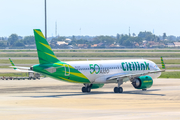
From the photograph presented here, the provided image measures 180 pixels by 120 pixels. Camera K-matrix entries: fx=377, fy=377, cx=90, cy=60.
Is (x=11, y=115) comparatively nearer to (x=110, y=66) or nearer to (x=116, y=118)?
(x=116, y=118)

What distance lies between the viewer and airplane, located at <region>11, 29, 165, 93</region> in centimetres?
4384

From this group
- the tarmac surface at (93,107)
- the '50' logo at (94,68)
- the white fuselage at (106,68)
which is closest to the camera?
the tarmac surface at (93,107)

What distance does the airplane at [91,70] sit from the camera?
43.8 m

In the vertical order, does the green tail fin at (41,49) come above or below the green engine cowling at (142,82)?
above

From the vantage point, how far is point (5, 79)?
67625 millimetres

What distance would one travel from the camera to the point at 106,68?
161 feet

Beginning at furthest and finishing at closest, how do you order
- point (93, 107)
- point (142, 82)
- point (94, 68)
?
point (142, 82), point (94, 68), point (93, 107)

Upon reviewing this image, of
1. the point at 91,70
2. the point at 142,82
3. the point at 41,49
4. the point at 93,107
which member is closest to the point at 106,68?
the point at 91,70

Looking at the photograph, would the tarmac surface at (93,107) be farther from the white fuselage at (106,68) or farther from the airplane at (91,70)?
the white fuselage at (106,68)

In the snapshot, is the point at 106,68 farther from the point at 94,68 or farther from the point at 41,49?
the point at 41,49

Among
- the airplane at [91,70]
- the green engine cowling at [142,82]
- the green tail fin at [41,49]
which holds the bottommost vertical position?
the green engine cowling at [142,82]

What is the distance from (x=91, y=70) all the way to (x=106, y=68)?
2551mm

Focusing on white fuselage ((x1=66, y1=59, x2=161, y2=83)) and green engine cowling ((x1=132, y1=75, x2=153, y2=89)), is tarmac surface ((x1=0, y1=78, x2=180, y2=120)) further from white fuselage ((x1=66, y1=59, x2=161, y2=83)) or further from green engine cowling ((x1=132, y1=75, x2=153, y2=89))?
white fuselage ((x1=66, y1=59, x2=161, y2=83))

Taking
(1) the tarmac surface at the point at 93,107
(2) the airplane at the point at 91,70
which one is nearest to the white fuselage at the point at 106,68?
(2) the airplane at the point at 91,70
